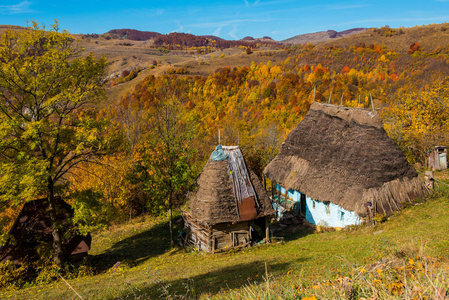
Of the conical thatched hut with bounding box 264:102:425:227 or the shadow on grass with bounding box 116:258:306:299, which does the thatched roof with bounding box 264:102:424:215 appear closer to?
the conical thatched hut with bounding box 264:102:425:227

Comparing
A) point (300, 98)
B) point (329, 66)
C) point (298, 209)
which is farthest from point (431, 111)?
point (329, 66)

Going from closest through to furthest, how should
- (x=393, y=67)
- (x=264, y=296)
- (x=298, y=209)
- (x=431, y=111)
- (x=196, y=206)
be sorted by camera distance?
(x=264, y=296), (x=196, y=206), (x=298, y=209), (x=431, y=111), (x=393, y=67)

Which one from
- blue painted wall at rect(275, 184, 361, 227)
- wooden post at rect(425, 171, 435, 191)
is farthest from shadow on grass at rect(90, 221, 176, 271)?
wooden post at rect(425, 171, 435, 191)

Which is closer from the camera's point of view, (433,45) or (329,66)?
(433,45)

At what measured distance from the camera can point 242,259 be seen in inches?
569

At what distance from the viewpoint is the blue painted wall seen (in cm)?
1773

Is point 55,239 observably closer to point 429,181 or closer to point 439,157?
point 429,181

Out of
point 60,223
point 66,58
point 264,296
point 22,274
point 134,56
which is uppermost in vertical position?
point 134,56

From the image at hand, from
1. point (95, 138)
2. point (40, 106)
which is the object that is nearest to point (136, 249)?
point (95, 138)

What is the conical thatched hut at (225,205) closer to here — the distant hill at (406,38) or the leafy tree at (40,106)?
the leafy tree at (40,106)

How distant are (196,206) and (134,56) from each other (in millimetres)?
140868

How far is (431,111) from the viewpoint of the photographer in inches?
1112

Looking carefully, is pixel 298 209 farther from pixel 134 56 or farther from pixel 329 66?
pixel 134 56

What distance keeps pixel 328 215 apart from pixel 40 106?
1823cm
